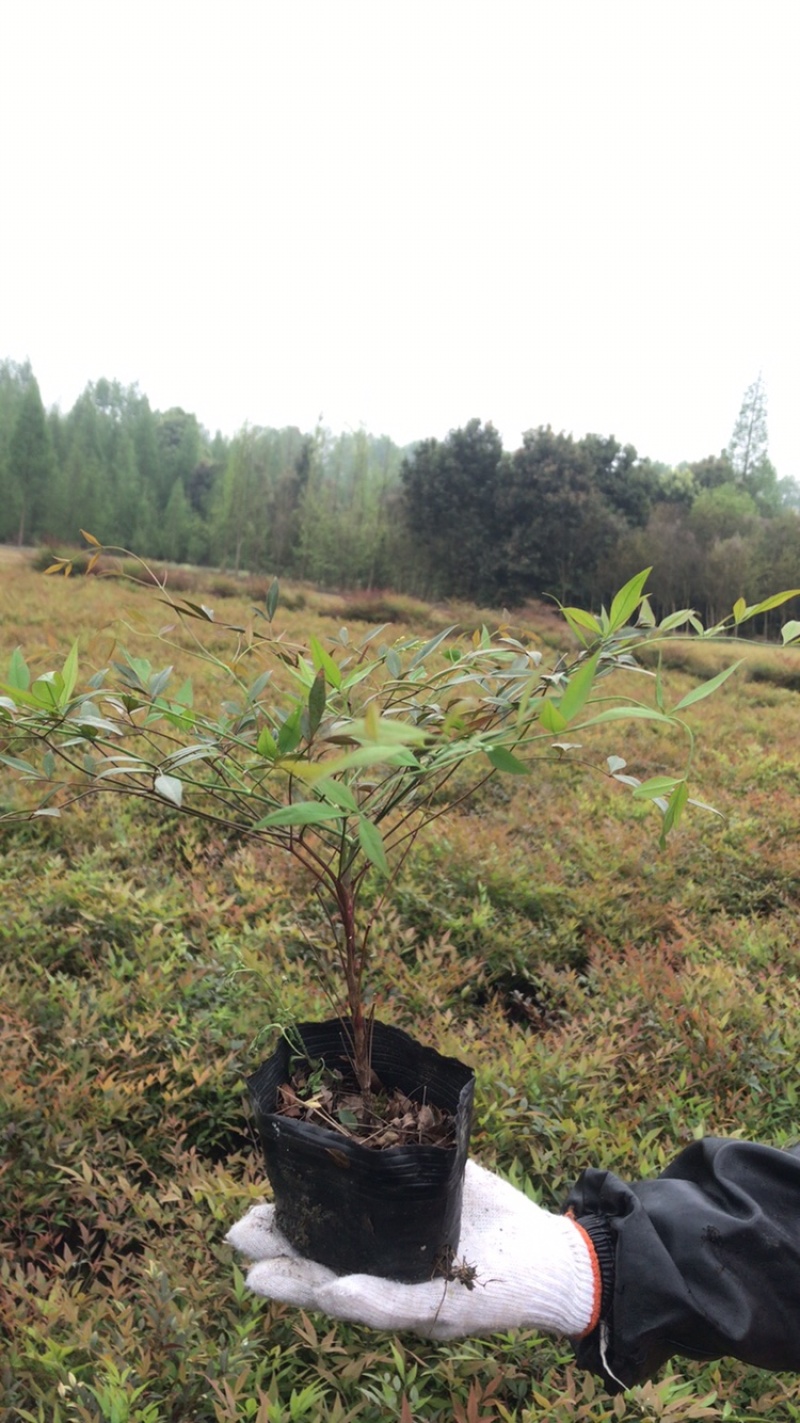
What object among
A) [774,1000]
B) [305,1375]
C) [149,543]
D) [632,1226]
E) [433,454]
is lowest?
[305,1375]

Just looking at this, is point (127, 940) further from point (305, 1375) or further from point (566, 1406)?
point (566, 1406)

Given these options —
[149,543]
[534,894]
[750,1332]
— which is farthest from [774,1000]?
[149,543]

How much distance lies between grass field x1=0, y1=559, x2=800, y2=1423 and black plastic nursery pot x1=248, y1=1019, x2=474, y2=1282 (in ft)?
0.64

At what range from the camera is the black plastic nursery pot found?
863 millimetres

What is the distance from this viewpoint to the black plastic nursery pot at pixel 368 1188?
34.0 inches

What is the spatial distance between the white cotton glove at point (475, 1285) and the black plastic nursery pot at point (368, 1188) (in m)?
0.02

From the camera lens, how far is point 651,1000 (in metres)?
2.04

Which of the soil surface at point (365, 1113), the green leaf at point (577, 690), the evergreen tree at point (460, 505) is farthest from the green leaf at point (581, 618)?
the evergreen tree at point (460, 505)

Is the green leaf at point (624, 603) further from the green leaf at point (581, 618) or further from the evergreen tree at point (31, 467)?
the evergreen tree at point (31, 467)

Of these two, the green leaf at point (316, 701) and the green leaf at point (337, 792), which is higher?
the green leaf at point (316, 701)

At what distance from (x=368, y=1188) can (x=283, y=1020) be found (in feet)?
2.97

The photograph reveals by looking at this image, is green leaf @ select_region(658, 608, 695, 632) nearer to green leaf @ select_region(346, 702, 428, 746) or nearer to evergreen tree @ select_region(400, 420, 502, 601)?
green leaf @ select_region(346, 702, 428, 746)

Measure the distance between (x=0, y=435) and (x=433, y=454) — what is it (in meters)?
10.7

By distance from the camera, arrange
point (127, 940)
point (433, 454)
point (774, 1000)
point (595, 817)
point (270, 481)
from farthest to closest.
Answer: point (270, 481) < point (433, 454) < point (595, 817) < point (127, 940) < point (774, 1000)
